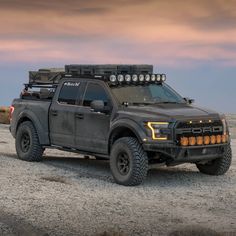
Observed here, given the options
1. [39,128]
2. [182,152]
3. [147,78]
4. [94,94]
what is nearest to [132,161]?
[182,152]

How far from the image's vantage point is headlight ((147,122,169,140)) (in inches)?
409

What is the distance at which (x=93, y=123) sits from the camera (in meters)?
11.6

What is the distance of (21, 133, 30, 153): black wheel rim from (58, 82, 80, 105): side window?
1.55 m

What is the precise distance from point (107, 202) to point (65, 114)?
3613 millimetres

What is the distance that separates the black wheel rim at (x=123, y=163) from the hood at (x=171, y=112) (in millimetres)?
805

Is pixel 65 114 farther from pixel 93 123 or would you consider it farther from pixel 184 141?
pixel 184 141

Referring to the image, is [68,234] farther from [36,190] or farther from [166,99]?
[166,99]

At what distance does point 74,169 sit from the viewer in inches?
498

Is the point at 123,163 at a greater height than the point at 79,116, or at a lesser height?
lesser

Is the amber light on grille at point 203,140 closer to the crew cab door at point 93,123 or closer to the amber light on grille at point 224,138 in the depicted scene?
the amber light on grille at point 224,138

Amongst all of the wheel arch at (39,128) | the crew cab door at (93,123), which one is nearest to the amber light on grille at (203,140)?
the crew cab door at (93,123)

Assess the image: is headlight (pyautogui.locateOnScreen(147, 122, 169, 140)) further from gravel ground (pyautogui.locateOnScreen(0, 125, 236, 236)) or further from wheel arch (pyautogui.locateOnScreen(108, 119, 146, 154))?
gravel ground (pyautogui.locateOnScreen(0, 125, 236, 236))

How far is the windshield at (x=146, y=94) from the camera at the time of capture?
11438 millimetres

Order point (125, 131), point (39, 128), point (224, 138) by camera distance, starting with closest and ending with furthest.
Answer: point (125, 131) → point (224, 138) → point (39, 128)
